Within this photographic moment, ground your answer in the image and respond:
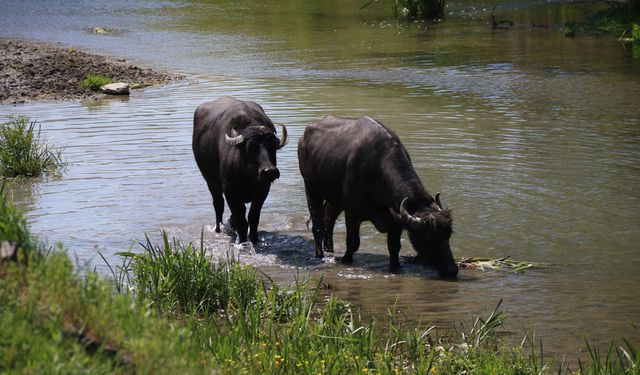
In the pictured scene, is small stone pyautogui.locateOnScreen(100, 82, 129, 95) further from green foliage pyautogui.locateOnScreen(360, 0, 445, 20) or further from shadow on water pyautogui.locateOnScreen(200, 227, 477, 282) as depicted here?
green foliage pyautogui.locateOnScreen(360, 0, 445, 20)

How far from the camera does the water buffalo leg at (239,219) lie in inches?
392

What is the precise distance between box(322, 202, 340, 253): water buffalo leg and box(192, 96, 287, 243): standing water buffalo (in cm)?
61

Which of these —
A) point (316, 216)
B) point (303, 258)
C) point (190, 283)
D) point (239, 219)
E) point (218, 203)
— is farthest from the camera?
point (218, 203)

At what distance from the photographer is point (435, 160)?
1251cm

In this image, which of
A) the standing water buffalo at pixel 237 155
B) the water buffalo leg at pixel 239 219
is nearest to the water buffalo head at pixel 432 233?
the standing water buffalo at pixel 237 155

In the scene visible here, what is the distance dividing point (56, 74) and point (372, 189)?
480 inches

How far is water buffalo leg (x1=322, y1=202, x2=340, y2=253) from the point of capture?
32.2ft

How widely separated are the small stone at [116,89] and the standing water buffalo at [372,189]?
9181 millimetres

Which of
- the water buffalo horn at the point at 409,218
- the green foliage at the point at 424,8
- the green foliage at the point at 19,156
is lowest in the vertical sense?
the water buffalo horn at the point at 409,218

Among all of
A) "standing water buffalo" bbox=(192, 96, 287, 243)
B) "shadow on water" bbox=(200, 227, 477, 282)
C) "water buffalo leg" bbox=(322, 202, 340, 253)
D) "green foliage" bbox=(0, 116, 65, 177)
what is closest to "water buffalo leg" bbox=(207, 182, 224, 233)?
"standing water buffalo" bbox=(192, 96, 287, 243)

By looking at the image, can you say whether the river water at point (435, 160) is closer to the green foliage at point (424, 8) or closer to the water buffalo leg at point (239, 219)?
the water buffalo leg at point (239, 219)

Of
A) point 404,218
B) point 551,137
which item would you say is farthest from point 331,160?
point 551,137

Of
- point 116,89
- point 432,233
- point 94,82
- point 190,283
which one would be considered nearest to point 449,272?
point 432,233

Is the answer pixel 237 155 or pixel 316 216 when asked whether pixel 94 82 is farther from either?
pixel 316 216
